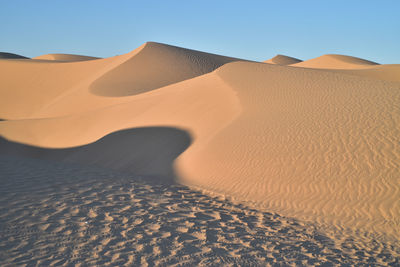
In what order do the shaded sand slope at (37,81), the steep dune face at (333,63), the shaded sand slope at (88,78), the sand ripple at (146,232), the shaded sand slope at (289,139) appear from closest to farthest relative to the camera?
1. the sand ripple at (146,232)
2. the shaded sand slope at (289,139)
3. the shaded sand slope at (88,78)
4. the shaded sand slope at (37,81)
5. the steep dune face at (333,63)

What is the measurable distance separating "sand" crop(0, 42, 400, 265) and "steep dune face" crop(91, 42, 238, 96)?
13.0 meters

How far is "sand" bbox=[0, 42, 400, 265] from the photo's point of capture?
17.4 feet

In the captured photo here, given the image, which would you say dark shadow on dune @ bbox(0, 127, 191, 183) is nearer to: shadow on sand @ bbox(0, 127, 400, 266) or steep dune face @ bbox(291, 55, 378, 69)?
shadow on sand @ bbox(0, 127, 400, 266)

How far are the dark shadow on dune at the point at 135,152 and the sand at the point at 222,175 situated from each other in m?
0.07

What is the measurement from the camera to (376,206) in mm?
7094

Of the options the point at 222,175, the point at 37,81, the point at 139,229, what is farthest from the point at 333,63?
the point at 139,229

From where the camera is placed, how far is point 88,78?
121 ft

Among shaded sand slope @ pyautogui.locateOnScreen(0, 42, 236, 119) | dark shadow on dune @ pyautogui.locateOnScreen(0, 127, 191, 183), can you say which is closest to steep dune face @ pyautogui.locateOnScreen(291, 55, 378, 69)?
shaded sand slope @ pyautogui.locateOnScreen(0, 42, 236, 119)

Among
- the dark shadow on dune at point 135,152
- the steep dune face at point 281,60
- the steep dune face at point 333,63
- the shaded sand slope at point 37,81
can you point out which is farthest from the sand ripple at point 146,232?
the steep dune face at point 281,60

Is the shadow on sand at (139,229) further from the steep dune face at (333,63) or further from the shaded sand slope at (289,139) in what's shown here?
the steep dune face at (333,63)

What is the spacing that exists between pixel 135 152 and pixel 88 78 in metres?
27.4

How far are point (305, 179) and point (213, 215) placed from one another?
289 centimetres

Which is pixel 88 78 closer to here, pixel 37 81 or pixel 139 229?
pixel 37 81

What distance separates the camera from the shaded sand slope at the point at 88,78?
98.7 feet
